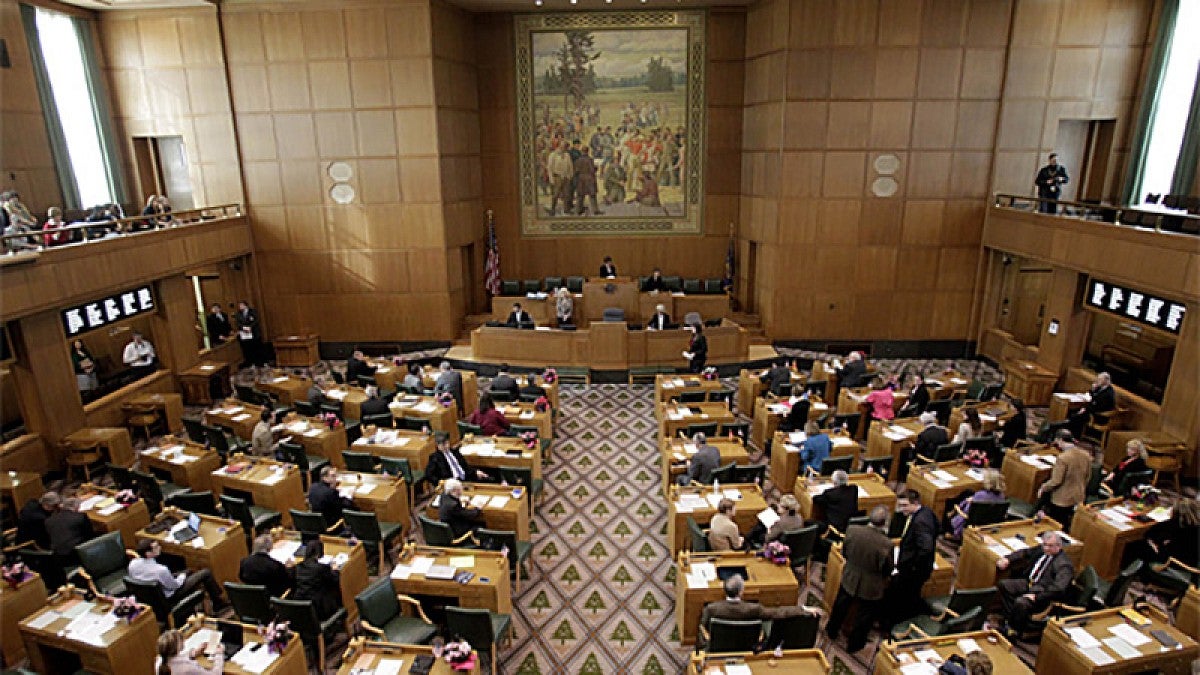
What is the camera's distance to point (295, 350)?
54.5 feet

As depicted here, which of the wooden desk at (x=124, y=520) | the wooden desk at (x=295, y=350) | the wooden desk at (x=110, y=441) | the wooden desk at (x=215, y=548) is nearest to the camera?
the wooden desk at (x=215, y=548)

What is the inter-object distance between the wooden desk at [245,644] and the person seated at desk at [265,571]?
0.55m

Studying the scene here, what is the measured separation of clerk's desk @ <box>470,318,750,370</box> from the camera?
1505cm

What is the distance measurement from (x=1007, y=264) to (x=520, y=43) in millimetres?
13579

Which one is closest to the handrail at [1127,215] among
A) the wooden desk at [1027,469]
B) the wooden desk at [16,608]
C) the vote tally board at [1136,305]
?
the vote tally board at [1136,305]

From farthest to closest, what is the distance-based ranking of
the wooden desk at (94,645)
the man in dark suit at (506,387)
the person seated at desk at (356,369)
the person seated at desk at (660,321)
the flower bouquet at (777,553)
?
1. the person seated at desk at (660,321)
2. the person seated at desk at (356,369)
3. the man in dark suit at (506,387)
4. the flower bouquet at (777,553)
5. the wooden desk at (94,645)

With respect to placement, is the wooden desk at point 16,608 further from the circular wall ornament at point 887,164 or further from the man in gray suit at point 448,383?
the circular wall ornament at point 887,164

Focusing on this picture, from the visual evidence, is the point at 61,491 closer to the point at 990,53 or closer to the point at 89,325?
the point at 89,325

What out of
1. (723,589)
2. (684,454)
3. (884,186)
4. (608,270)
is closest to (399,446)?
(684,454)

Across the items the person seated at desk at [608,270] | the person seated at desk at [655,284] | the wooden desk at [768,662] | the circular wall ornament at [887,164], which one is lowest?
the wooden desk at [768,662]

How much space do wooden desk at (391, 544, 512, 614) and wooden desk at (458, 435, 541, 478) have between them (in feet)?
7.02

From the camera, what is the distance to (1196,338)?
10430 millimetres

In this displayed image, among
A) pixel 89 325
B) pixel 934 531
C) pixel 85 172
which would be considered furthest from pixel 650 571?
pixel 85 172

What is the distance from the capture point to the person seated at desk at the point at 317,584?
6.50m
